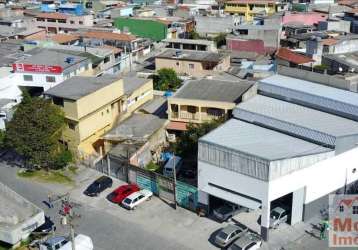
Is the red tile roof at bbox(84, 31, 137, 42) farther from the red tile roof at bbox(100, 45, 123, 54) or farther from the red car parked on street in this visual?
the red car parked on street

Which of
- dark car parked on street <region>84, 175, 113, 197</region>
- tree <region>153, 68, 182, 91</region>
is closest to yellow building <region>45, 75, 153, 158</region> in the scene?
dark car parked on street <region>84, 175, 113, 197</region>

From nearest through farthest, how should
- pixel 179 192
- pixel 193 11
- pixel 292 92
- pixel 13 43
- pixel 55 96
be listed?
1. pixel 179 192
2. pixel 292 92
3. pixel 55 96
4. pixel 13 43
5. pixel 193 11

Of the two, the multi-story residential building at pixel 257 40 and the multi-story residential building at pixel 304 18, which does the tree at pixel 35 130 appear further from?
the multi-story residential building at pixel 304 18

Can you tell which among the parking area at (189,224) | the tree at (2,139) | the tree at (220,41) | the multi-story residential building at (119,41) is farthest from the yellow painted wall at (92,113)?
the tree at (220,41)

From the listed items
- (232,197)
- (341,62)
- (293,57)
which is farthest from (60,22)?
(232,197)

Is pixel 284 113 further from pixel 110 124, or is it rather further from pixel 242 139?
pixel 110 124

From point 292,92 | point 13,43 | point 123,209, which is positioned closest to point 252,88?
point 292,92
